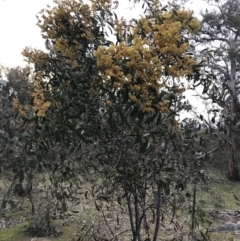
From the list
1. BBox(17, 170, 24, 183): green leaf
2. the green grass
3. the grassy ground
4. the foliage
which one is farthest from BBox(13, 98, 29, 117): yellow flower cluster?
the green grass

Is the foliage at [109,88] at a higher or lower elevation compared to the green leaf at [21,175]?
higher

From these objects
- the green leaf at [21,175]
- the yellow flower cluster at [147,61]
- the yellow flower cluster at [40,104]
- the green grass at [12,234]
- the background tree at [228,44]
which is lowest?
the green grass at [12,234]

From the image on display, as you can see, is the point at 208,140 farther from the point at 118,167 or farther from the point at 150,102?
the point at 150,102

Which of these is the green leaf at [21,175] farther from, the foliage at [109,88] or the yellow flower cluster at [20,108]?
the yellow flower cluster at [20,108]

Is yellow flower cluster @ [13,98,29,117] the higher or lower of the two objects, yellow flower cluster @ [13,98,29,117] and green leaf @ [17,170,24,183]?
the higher

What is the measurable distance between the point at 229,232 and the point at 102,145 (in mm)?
4145

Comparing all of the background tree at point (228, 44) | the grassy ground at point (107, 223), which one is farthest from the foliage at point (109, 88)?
the background tree at point (228, 44)

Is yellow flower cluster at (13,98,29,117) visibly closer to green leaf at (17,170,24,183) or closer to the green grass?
green leaf at (17,170,24,183)

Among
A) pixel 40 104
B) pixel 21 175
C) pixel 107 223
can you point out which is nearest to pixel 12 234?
pixel 107 223

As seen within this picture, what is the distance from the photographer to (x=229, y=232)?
595cm

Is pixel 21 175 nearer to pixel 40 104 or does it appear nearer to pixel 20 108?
pixel 20 108

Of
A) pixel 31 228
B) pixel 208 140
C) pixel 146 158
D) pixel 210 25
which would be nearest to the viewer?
pixel 146 158

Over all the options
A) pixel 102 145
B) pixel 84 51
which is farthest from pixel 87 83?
pixel 102 145

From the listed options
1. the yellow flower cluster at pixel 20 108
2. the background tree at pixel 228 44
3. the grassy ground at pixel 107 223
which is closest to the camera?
the yellow flower cluster at pixel 20 108
